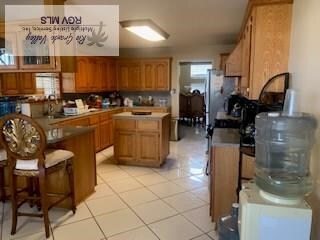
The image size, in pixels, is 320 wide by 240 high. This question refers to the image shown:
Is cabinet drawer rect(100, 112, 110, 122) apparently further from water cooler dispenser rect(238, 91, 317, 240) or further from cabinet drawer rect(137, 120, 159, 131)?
water cooler dispenser rect(238, 91, 317, 240)

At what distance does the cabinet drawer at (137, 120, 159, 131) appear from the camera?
13.8ft

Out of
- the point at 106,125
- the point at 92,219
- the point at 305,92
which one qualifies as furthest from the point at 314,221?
the point at 106,125

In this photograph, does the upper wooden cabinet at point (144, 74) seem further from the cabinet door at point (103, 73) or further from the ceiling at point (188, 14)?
the ceiling at point (188, 14)

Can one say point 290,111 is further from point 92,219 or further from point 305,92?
point 92,219

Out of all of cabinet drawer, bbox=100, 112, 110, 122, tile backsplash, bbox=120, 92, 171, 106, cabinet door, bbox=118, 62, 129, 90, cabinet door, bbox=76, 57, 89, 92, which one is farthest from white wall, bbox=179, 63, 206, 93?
cabinet door, bbox=76, 57, 89, 92

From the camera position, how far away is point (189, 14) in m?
3.40

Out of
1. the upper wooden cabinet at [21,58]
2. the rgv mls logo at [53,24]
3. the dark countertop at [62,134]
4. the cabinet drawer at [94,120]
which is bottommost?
the cabinet drawer at [94,120]

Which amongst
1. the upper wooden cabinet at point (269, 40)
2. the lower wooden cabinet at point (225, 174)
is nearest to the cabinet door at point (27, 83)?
the lower wooden cabinet at point (225, 174)

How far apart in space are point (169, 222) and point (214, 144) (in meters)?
0.96

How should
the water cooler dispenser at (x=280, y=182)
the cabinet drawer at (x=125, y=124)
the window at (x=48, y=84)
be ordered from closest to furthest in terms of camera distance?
the water cooler dispenser at (x=280, y=182) → the cabinet drawer at (x=125, y=124) → the window at (x=48, y=84)

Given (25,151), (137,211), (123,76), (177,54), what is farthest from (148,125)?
(177,54)

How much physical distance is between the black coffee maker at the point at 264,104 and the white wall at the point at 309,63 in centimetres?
15

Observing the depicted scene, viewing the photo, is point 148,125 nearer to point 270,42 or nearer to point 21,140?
point 21,140

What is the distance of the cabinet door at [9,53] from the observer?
2902mm
